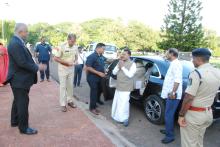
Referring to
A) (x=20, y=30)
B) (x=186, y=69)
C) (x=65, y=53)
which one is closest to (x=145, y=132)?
(x=186, y=69)

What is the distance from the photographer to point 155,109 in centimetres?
650

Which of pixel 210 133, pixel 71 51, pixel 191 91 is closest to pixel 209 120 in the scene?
pixel 191 91

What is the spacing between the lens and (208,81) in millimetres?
3676

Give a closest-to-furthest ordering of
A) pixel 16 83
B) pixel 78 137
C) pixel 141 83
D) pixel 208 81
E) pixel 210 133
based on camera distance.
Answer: pixel 208 81
pixel 16 83
pixel 78 137
pixel 210 133
pixel 141 83

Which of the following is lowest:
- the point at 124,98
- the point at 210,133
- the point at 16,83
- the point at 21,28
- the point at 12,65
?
the point at 210,133

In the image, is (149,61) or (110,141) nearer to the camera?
(110,141)

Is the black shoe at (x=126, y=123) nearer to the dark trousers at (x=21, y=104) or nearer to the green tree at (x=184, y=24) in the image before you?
the dark trousers at (x=21, y=104)

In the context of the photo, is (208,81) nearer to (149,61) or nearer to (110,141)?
(110,141)

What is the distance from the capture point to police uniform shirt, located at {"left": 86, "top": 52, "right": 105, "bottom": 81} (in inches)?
272

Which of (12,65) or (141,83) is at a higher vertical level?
(12,65)

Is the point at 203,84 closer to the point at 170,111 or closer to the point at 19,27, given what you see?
the point at 170,111

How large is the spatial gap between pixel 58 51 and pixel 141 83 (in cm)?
234

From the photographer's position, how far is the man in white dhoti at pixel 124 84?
6406mm

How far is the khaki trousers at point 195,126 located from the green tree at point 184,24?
39.2 meters
